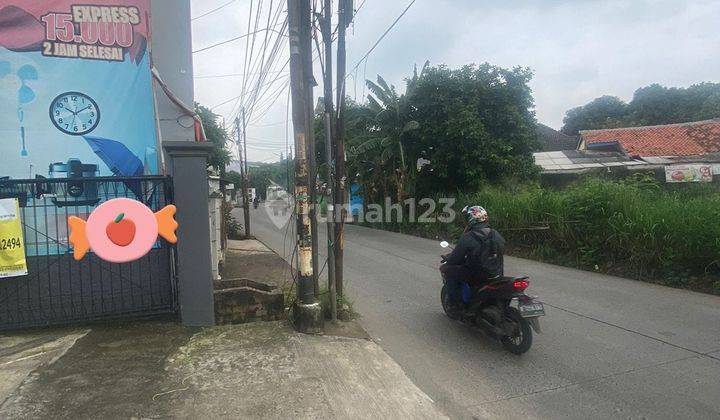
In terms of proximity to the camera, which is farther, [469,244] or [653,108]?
[653,108]

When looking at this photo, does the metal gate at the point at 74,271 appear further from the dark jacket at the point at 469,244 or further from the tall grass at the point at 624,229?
the tall grass at the point at 624,229

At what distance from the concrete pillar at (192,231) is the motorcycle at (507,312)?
311 centimetres

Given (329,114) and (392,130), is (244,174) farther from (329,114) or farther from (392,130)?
(329,114)

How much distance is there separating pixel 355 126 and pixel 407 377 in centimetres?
1704

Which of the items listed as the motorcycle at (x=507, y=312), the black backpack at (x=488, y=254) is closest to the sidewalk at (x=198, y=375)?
the motorcycle at (x=507, y=312)

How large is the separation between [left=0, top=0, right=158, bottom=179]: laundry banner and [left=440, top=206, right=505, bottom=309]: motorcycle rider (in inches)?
173

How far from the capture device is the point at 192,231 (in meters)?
5.30

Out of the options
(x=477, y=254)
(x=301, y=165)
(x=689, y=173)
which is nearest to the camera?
(x=477, y=254)

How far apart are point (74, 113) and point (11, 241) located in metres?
1.96

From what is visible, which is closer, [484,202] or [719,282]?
[719,282]

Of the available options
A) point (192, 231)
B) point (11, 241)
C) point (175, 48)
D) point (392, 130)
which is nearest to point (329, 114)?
point (192, 231)

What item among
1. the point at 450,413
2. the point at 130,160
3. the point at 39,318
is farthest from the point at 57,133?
the point at 450,413

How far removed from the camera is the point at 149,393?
3.77 m

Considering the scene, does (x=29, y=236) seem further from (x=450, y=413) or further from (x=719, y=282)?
(x=719, y=282)
